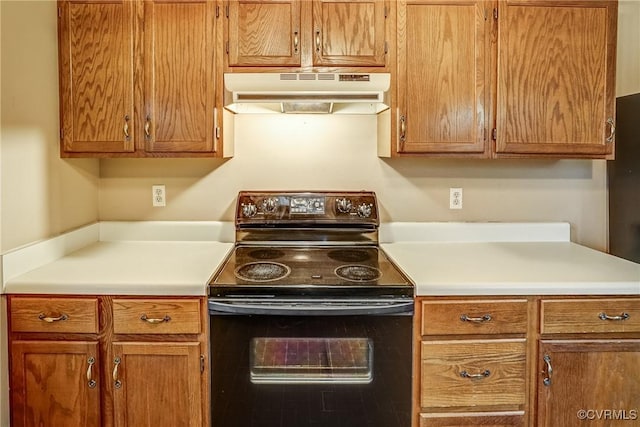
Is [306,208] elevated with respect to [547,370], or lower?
elevated

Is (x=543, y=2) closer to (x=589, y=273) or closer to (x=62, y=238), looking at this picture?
(x=589, y=273)

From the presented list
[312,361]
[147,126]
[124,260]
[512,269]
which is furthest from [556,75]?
[124,260]

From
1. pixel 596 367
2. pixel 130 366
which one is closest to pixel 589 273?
pixel 596 367

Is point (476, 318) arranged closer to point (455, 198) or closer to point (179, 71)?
point (455, 198)

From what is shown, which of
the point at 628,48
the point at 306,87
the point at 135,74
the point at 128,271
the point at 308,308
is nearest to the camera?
the point at 308,308

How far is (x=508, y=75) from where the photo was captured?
2078 mm

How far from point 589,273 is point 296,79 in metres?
1.32

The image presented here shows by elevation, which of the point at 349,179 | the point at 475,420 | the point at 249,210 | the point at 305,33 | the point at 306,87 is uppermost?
the point at 305,33

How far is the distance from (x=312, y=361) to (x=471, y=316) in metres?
0.57

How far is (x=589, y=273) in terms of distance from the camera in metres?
1.86

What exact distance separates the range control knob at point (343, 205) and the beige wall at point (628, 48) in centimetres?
138

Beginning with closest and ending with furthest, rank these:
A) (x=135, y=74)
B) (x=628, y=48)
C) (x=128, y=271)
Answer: (x=128, y=271) → (x=135, y=74) → (x=628, y=48)

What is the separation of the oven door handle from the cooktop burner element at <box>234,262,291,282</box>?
126 millimetres

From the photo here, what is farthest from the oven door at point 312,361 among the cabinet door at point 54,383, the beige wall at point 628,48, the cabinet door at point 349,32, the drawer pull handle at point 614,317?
the beige wall at point 628,48
